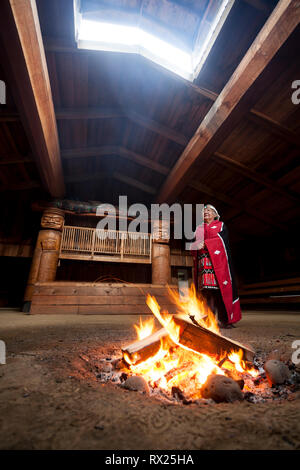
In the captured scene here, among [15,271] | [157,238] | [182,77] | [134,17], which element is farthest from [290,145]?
[15,271]

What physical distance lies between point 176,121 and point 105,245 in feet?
17.2

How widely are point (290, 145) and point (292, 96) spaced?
1.31 meters

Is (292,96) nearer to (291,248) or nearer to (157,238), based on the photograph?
(157,238)

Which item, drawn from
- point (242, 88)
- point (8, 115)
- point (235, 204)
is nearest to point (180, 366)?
point (242, 88)

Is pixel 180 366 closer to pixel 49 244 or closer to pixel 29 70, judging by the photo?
pixel 29 70

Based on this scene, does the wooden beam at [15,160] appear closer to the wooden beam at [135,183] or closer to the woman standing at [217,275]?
the wooden beam at [135,183]

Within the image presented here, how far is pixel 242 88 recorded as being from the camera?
3312 millimetres

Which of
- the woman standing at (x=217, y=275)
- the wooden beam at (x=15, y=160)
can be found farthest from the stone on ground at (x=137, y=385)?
the wooden beam at (x=15, y=160)

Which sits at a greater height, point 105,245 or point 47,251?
point 105,245

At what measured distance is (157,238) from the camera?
769 centimetres

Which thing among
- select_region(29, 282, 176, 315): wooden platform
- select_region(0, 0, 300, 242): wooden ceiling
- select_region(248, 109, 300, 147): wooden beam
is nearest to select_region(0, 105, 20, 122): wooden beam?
select_region(0, 0, 300, 242): wooden ceiling

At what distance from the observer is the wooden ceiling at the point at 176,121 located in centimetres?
323

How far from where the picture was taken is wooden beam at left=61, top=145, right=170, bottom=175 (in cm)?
682

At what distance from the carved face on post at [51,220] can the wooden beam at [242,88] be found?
14.3 ft
